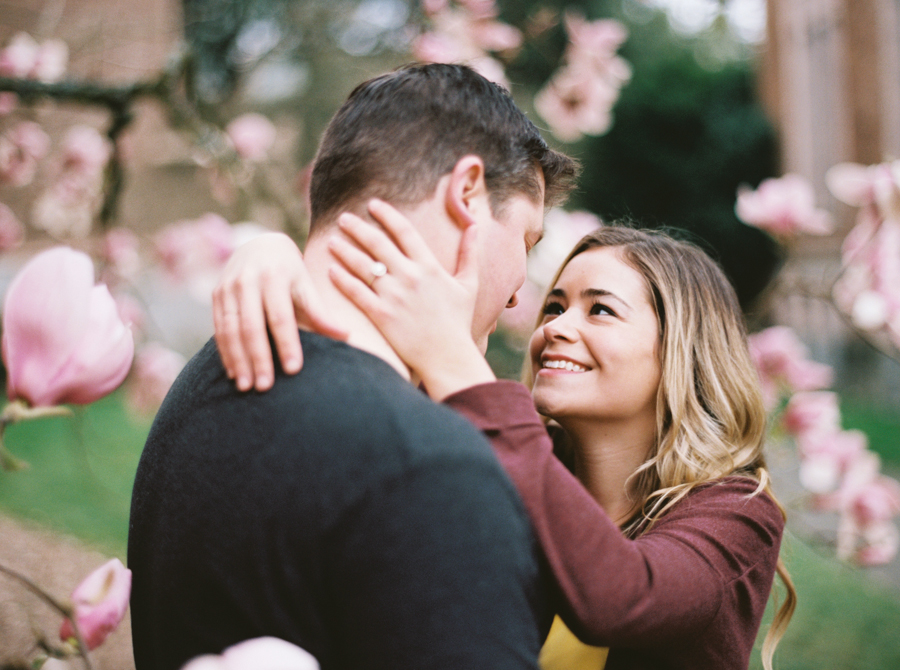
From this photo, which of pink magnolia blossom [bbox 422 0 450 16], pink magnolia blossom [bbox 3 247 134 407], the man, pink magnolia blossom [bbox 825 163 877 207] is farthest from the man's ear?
pink magnolia blossom [bbox 422 0 450 16]

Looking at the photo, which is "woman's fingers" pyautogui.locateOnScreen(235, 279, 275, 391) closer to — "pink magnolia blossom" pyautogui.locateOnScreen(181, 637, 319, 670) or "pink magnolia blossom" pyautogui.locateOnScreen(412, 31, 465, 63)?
"pink magnolia blossom" pyautogui.locateOnScreen(181, 637, 319, 670)

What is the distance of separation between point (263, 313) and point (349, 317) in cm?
12

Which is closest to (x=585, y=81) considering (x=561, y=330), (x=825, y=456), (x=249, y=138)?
(x=249, y=138)

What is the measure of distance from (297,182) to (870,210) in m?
2.00

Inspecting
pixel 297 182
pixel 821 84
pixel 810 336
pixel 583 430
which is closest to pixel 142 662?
pixel 583 430

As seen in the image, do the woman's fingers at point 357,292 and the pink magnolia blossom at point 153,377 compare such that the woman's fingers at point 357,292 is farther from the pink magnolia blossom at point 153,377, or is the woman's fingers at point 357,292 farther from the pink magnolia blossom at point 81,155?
the pink magnolia blossom at point 153,377

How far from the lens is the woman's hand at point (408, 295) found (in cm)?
106

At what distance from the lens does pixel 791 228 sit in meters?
2.68

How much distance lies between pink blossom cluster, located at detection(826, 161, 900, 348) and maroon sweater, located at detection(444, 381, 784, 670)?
85 centimetres

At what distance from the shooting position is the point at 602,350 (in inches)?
66.2

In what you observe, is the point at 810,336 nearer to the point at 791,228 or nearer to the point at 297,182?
the point at 791,228

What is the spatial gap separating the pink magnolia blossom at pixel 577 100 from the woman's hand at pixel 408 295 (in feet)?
8.19

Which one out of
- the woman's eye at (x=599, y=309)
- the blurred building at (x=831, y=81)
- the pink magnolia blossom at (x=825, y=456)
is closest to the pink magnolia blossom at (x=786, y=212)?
the pink magnolia blossom at (x=825, y=456)

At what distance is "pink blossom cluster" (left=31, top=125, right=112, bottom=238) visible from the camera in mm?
2930
